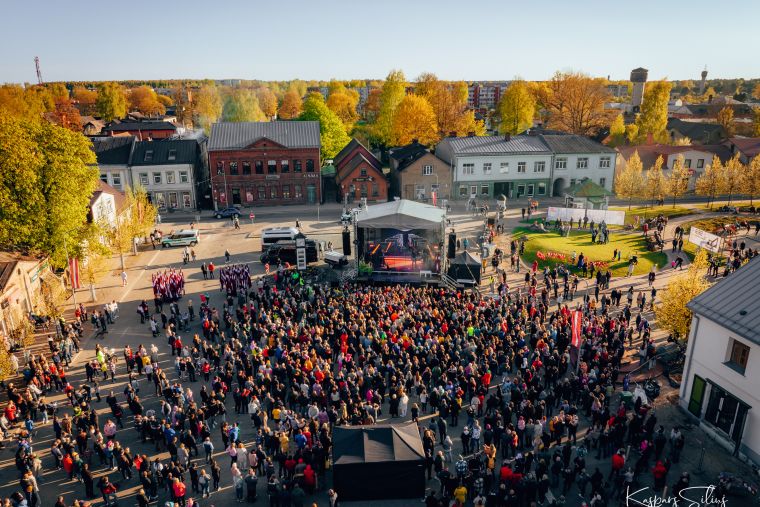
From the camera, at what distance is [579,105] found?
84.6m

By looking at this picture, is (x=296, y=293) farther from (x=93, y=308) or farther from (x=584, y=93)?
(x=584, y=93)

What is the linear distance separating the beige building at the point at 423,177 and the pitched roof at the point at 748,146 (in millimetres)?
36336

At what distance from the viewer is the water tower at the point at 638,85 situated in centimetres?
11862

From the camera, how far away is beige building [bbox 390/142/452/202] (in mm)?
59750

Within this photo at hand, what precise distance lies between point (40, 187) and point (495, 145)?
150 feet

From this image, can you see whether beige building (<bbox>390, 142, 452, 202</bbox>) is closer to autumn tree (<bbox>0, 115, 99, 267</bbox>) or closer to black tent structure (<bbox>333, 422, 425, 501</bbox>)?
autumn tree (<bbox>0, 115, 99, 267</bbox>)

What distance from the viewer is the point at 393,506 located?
16656mm

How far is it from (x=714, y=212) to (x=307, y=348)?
4766 centimetres

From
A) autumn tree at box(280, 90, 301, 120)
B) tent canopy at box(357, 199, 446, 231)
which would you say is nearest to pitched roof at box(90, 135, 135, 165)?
tent canopy at box(357, 199, 446, 231)

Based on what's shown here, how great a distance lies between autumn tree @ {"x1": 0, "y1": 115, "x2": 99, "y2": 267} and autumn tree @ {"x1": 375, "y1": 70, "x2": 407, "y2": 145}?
180 feet

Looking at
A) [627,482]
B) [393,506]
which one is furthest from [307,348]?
[627,482]

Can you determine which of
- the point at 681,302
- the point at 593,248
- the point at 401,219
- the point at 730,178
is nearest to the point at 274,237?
the point at 401,219

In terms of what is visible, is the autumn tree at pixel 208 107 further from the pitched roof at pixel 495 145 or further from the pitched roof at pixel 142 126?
the pitched roof at pixel 495 145

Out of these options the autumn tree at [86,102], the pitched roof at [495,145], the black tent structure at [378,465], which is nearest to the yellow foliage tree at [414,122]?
the pitched roof at [495,145]
